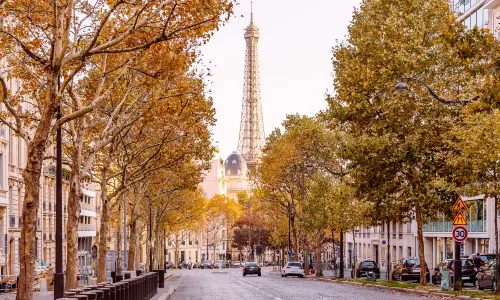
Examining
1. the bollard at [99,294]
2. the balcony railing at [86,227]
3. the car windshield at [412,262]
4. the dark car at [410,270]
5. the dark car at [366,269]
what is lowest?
the dark car at [366,269]

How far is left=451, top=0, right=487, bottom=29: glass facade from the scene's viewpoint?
182 ft

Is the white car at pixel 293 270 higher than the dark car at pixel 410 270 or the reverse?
the reverse

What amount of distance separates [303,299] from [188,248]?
149399 millimetres

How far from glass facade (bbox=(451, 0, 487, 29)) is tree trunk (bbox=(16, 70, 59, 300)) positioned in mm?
41463

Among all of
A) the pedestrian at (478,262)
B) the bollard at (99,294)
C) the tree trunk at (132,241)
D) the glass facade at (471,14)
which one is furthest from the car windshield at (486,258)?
the bollard at (99,294)

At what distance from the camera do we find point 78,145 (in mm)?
28312

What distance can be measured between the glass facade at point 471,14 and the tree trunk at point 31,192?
4146cm

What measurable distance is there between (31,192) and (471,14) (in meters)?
47.2

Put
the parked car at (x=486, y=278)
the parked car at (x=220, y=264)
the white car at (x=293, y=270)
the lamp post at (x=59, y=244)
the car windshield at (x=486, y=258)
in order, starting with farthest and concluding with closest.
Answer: the parked car at (x=220, y=264) < the white car at (x=293, y=270) < the car windshield at (x=486, y=258) < the parked car at (x=486, y=278) < the lamp post at (x=59, y=244)

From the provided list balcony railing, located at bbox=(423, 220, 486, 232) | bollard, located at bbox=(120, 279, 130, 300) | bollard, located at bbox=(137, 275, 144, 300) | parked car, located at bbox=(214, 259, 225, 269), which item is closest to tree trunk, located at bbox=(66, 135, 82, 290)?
bollard, located at bbox=(137, 275, 144, 300)

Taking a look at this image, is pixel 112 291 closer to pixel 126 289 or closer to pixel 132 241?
pixel 126 289

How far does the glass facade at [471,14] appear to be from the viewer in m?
55.4

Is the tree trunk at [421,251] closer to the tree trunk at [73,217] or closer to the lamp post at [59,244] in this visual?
the tree trunk at [73,217]

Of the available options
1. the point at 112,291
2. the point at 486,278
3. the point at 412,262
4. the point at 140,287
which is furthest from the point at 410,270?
the point at 112,291
